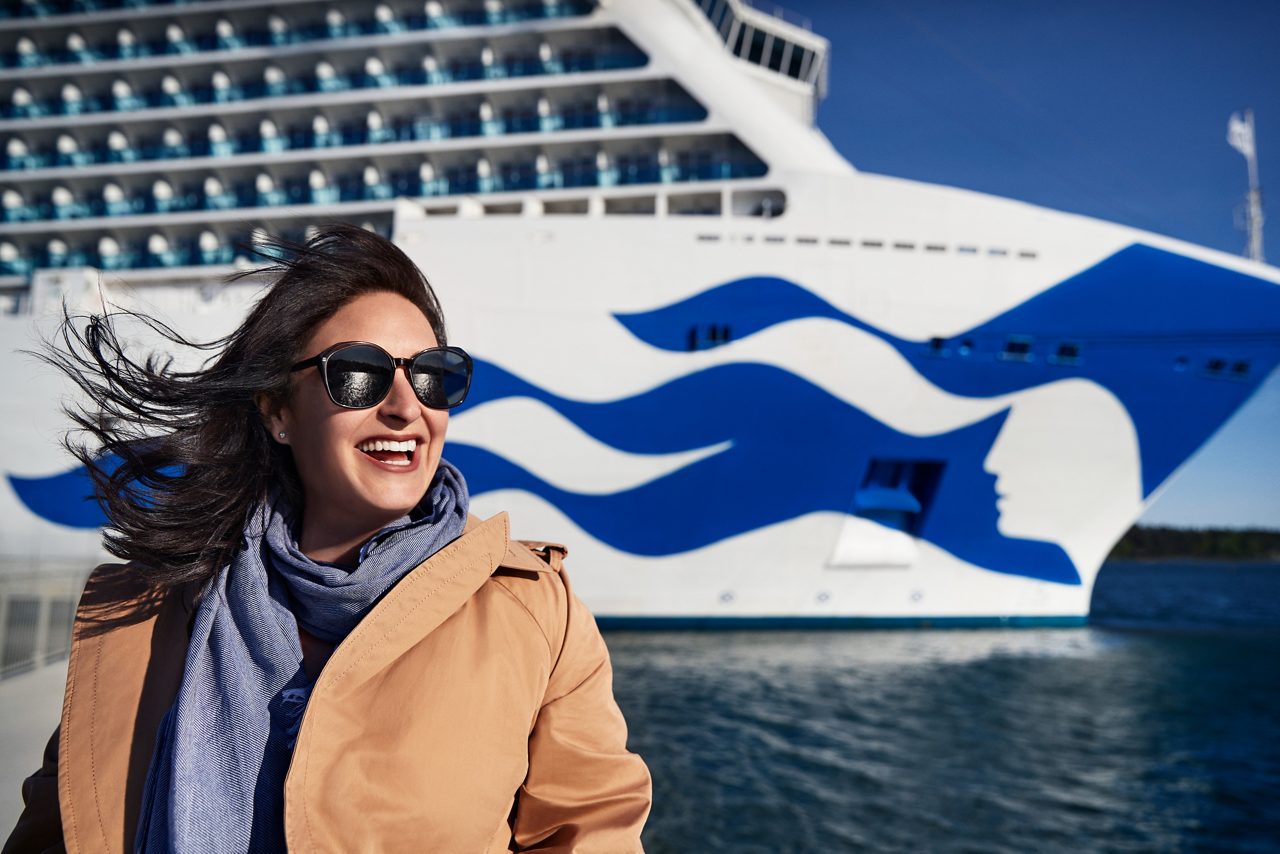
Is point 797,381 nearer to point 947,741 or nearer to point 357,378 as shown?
point 947,741

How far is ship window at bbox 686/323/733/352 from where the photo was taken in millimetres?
9453

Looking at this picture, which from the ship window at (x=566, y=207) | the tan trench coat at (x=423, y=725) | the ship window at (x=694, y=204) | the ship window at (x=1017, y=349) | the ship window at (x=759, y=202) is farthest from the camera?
the ship window at (x=566, y=207)

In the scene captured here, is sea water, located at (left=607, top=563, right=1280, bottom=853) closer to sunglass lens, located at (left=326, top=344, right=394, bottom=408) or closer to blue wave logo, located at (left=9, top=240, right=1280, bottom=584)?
blue wave logo, located at (left=9, top=240, right=1280, bottom=584)

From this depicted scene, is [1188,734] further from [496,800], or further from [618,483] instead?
[496,800]

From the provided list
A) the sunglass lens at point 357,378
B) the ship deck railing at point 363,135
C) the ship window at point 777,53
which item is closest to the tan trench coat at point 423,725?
the sunglass lens at point 357,378

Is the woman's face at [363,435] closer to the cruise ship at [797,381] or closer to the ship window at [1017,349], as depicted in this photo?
the cruise ship at [797,381]

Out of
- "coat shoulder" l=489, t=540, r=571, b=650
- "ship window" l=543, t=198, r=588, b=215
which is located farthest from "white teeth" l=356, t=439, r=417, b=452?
"ship window" l=543, t=198, r=588, b=215

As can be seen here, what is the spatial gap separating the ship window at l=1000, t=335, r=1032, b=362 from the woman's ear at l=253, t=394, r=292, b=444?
970 cm

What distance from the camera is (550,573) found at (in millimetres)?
1226

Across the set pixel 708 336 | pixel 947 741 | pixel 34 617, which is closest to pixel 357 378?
pixel 34 617

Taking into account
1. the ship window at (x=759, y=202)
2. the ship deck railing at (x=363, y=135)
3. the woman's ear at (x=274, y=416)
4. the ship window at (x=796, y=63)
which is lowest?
the woman's ear at (x=274, y=416)

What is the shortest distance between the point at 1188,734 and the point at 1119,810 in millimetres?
2181

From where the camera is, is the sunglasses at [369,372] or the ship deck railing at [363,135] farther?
the ship deck railing at [363,135]

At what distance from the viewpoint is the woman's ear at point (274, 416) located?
1349 millimetres
